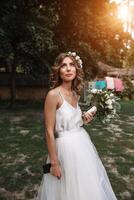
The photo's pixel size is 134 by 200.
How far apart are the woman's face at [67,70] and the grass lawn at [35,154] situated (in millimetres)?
3053

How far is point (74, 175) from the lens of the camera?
379 centimetres

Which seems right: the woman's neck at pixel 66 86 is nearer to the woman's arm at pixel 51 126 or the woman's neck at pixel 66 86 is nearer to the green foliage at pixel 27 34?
the woman's arm at pixel 51 126

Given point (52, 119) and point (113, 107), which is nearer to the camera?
point (52, 119)

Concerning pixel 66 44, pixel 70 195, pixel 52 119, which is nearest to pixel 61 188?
pixel 70 195

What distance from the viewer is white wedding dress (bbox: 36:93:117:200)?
3.77 metres

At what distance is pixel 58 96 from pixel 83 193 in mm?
1139

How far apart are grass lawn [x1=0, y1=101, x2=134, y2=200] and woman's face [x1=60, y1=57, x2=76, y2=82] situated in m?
3.05

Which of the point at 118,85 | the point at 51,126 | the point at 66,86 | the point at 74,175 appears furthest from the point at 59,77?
the point at 118,85

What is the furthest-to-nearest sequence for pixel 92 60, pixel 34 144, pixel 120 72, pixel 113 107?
pixel 120 72 < pixel 92 60 < pixel 34 144 < pixel 113 107

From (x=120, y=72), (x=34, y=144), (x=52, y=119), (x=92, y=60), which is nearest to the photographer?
(x=52, y=119)

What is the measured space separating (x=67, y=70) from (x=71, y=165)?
1.07 meters

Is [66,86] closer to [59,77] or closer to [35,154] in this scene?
[59,77]

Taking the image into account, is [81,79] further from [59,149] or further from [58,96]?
[59,149]

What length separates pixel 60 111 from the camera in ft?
12.2
